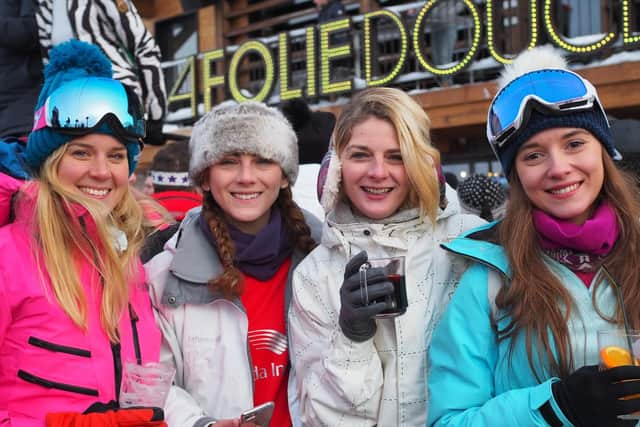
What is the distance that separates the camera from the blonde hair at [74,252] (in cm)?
220

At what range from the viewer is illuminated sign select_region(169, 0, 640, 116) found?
839cm

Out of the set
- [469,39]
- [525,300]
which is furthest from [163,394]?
[469,39]

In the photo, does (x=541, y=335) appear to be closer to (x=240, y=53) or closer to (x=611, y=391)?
(x=611, y=391)

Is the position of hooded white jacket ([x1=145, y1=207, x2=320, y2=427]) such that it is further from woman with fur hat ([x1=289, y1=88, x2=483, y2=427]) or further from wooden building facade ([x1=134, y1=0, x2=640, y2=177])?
wooden building facade ([x1=134, y1=0, x2=640, y2=177])

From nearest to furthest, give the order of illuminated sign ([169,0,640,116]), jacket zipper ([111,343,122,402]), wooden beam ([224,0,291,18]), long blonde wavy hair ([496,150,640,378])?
long blonde wavy hair ([496,150,640,378])
jacket zipper ([111,343,122,402])
illuminated sign ([169,0,640,116])
wooden beam ([224,0,291,18])

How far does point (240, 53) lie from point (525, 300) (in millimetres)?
10110

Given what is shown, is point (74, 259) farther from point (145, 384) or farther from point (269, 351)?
point (269, 351)

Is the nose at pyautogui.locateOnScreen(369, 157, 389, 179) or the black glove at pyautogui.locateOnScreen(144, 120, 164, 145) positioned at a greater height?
the black glove at pyautogui.locateOnScreen(144, 120, 164, 145)

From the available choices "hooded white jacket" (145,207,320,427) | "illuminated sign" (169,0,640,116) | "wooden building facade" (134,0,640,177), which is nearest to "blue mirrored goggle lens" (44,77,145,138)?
"hooded white jacket" (145,207,320,427)

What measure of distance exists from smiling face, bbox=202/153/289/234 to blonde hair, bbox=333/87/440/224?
346 millimetres

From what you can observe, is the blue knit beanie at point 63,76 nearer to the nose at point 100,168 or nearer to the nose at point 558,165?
the nose at point 100,168

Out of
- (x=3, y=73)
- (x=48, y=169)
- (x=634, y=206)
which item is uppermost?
(x=3, y=73)

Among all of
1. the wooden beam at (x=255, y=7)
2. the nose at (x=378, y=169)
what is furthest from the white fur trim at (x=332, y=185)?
the wooden beam at (x=255, y=7)

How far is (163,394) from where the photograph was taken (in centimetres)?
206
